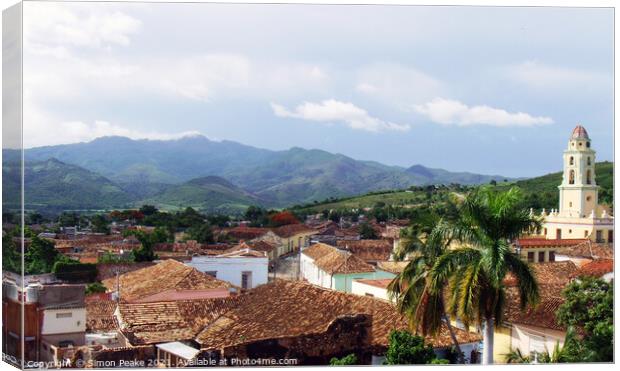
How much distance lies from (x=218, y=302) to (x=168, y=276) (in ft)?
9.28

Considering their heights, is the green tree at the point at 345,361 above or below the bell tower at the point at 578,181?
below

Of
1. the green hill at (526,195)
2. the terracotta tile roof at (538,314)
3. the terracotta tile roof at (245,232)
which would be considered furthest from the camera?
the terracotta tile roof at (245,232)

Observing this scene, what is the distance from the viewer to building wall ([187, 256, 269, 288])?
55.6 ft

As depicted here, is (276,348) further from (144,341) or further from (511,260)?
(511,260)

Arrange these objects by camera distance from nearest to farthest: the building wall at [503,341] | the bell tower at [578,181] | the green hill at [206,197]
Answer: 1. the building wall at [503,341]
2. the bell tower at [578,181]
3. the green hill at [206,197]

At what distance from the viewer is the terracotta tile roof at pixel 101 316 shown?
11.6m

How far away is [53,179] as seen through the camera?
56.3 ft

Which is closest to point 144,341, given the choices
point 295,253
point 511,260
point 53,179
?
point 511,260

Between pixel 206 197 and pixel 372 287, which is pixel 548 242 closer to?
pixel 372 287

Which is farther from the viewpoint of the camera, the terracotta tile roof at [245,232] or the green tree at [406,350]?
the terracotta tile roof at [245,232]

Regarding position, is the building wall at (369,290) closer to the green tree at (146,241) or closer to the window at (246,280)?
the window at (246,280)

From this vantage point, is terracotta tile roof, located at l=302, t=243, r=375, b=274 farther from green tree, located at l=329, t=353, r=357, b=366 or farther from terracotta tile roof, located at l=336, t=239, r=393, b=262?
green tree, located at l=329, t=353, r=357, b=366

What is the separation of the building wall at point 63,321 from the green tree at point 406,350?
3925 mm

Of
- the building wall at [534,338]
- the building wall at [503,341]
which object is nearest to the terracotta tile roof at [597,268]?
the building wall at [534,338]
